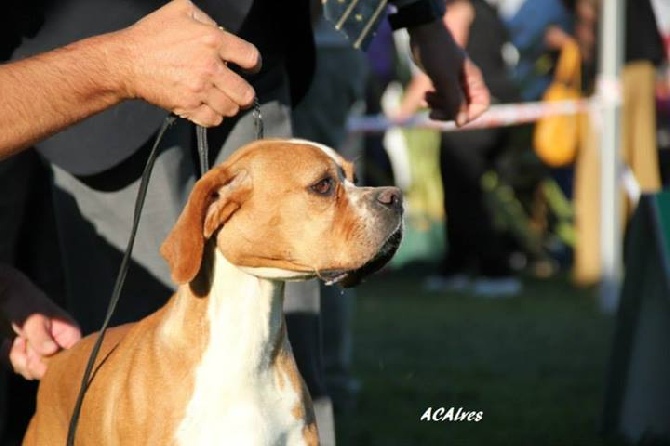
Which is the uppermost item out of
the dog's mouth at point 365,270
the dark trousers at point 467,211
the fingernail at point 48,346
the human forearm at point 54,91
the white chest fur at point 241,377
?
the human forearm at point 54,91

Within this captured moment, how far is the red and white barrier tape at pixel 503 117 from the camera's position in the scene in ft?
44.4

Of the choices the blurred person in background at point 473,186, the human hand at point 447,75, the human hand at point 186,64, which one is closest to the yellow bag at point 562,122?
the blurred person in background at point 473,186

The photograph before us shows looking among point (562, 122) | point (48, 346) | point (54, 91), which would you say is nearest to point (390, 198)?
point (54, 91)

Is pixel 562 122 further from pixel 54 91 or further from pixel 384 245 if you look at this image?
pixel 54 91

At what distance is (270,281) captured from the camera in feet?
12.7

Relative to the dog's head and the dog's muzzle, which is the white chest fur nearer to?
the dog's head

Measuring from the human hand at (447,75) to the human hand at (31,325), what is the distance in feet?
4.59

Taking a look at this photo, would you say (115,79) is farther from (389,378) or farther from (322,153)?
(389,378)

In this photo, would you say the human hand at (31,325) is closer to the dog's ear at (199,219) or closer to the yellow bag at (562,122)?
the dog's ear at (199,219)

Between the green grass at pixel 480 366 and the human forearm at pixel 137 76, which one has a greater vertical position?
the human forearm at pixel 137 76

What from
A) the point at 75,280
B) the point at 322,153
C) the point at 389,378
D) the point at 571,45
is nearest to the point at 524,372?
the point at 389,378

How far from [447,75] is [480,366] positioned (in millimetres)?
3934

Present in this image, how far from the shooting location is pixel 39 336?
176 inches

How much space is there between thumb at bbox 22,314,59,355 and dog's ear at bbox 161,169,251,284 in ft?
3.21
